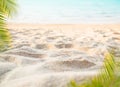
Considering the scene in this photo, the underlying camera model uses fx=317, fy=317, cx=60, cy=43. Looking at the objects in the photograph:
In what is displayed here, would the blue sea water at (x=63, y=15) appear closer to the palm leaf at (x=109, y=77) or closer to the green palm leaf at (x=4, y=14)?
the green palm leaf at (x=4, y=14)

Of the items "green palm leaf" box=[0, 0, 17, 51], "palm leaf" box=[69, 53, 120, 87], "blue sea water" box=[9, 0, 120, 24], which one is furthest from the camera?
"blue sea water" box=[9, 0, 120, 24]

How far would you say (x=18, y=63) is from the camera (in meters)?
3.42

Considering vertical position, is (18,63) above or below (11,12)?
below

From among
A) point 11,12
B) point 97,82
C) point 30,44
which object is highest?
point 11,12

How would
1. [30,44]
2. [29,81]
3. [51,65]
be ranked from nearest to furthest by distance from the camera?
[29,81]
[51,65]
[30,44]

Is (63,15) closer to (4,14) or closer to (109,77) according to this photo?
(4,14)

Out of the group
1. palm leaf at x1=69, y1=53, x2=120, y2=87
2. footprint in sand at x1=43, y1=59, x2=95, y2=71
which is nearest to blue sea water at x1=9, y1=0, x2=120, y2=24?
footprint in sand at x1=43, y1=59, x2=95, y2=71

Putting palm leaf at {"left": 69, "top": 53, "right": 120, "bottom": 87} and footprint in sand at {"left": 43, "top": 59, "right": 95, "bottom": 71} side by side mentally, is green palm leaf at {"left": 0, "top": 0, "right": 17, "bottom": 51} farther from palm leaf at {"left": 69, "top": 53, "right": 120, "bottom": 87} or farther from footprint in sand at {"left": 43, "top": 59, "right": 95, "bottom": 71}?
palm leaf at {"left": 69, "top": 53, "right": 120, "bottom": 87}

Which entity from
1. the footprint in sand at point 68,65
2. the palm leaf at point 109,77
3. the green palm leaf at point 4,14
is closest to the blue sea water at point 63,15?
the footprint in sand at point 68,65

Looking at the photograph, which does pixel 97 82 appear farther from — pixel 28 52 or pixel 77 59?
pixel 28 52

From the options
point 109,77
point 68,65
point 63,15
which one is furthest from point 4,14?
point 63,15

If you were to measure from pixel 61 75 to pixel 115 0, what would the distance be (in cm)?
2101

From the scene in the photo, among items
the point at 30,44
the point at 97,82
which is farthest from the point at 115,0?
the point at 97,82

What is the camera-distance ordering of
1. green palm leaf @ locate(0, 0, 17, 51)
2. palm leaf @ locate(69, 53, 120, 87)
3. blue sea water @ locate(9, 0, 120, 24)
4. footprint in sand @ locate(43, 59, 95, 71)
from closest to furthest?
palm leaf @ locate(69, 53, 120, 87) < green palm leaf @ locate(0, 0, 17, 51) < footprint in sand @ locate(43, 59, 95, 71) < blue sea water @ locate(9, 0, 120, 24)
